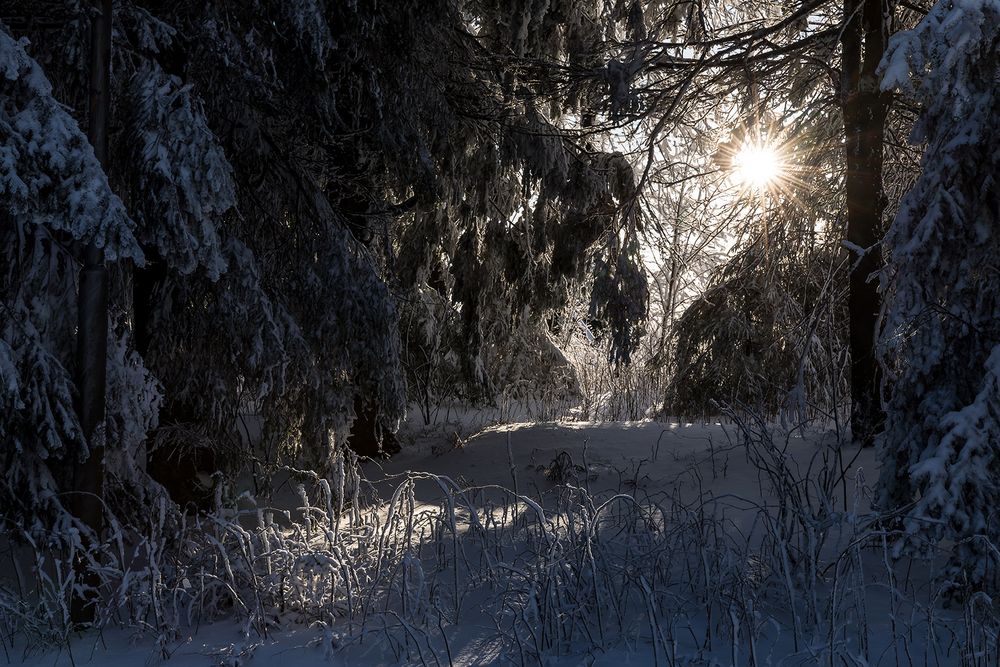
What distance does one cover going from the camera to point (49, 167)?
404cm

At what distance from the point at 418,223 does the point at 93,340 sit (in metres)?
5.00

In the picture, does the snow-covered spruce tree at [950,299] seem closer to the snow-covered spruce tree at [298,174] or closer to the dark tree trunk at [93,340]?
the snow-covered spruce tree at [298,174]

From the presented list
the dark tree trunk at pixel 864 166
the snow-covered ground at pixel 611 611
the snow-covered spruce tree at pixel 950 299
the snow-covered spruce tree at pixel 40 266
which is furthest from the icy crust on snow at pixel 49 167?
the dark tree trunk at pixel 864 166

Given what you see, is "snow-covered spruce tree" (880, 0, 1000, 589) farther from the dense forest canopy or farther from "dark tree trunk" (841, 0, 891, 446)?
"dark tree trunk" (841, 0, 891, 446)

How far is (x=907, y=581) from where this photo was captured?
435cm

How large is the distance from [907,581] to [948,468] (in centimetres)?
64

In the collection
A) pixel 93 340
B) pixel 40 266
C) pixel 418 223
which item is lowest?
pixel 93 340

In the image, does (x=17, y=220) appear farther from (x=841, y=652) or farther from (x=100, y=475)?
(x=841, y=652)

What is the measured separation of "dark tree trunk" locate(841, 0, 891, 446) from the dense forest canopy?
24mm

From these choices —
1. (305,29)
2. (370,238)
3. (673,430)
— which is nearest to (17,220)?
(305,29)

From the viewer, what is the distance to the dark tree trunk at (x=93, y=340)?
4348mm

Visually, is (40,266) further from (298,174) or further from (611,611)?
(611,611)

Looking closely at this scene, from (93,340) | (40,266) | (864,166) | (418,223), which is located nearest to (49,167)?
(40,266)

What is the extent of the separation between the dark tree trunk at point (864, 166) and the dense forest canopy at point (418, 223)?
2 cm
